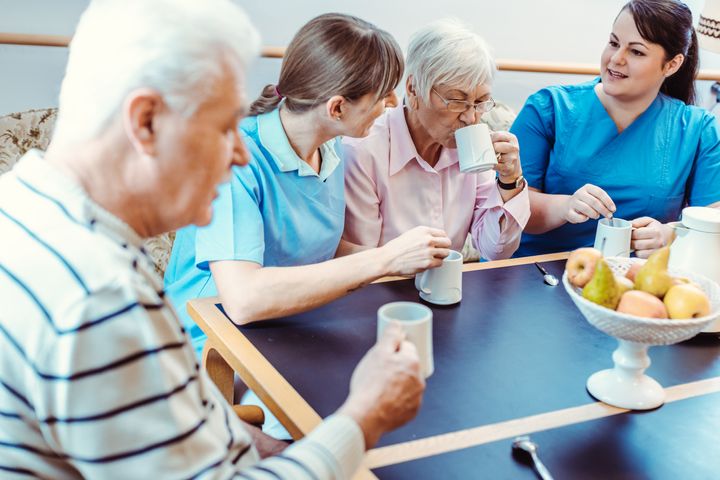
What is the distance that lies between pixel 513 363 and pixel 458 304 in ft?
0.76

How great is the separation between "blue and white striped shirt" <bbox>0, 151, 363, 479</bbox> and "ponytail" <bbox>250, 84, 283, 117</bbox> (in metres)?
0.76

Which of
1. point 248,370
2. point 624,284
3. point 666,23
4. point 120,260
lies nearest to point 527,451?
point 624,284

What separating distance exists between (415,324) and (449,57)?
81 cm

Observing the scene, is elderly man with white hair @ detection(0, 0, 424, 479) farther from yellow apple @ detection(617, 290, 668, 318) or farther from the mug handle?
the mug handle

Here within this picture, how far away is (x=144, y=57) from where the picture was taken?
2.21ft

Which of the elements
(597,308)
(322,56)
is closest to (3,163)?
A: (322,56)

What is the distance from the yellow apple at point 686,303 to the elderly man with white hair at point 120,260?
0.49m

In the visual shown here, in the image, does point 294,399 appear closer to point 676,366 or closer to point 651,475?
point 651,475

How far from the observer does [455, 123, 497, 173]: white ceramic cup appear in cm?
154

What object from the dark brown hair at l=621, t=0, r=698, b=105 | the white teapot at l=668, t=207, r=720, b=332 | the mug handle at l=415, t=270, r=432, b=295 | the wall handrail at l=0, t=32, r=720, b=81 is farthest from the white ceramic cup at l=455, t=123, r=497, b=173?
the wall handrail at l=0, t=32, r=720, b=81

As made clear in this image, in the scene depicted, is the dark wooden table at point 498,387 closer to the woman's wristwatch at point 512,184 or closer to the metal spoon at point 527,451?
the metal spoon at point 527,451

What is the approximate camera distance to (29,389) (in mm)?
660

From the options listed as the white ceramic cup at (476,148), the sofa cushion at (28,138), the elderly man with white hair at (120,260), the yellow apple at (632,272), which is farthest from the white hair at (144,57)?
the sofa cushion at (28,138)

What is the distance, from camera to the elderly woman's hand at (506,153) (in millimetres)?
1657
